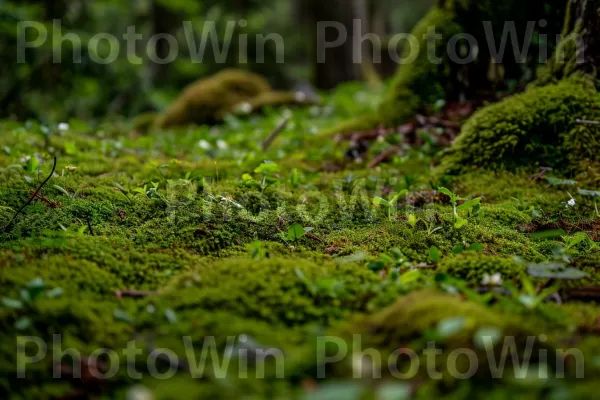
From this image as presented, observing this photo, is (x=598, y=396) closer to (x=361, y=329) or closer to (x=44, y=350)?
(x=361, y=329)

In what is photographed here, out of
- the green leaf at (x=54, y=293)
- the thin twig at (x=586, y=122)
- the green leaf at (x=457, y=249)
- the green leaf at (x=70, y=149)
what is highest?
the thin twig at (x=586, y=122)

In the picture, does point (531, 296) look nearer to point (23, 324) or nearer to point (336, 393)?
point (336, 393)

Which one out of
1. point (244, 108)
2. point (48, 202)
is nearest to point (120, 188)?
point (48, 202)

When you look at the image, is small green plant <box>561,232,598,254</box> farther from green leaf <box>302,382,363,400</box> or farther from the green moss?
the green moss

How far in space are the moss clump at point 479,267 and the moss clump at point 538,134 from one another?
163cm

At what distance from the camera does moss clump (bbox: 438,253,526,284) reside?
2.45 m

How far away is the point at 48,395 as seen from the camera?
5.42 feet

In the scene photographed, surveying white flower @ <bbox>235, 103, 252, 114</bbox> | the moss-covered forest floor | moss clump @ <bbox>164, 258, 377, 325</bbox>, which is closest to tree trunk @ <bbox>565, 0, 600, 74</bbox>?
the moss-covered forest floor

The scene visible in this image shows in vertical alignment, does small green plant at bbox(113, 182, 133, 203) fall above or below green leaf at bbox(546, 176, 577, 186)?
above

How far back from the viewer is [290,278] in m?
2.29

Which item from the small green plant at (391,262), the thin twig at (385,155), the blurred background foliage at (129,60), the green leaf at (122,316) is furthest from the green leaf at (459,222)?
the blurred background foliage at (129,60)

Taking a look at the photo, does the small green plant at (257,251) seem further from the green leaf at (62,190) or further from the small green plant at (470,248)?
the green leaf at (62,190)

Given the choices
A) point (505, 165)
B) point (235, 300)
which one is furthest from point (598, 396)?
point (505, 165)

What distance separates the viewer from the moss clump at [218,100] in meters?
8.20
